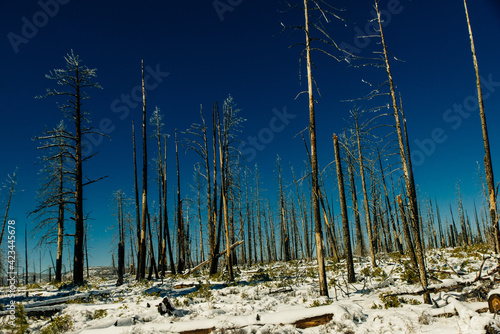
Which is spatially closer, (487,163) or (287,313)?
(287,313)

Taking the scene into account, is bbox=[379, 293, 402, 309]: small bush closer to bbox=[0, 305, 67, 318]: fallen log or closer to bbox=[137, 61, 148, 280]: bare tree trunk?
bbox=[0, 305, 67, 318]: fallen log

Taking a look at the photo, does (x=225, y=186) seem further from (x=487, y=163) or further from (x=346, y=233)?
(x=487, y=163)

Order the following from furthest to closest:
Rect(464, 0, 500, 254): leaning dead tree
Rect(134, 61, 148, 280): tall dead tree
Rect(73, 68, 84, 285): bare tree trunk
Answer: Rect(134, 61, 148, 280): tall dead tree
Rect(73, 68, 84, 285): bare tree trunk
Rect(464, 0, 500, 254): leaning dead tree

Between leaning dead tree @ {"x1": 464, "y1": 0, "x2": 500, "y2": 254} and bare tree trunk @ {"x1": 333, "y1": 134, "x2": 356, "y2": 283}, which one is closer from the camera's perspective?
leaning dead tree @ {"x1": 464, "y1": 0, "x2": 500, "y2": 254}

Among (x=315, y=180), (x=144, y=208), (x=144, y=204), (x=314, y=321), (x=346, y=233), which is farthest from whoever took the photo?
(x=144, y=208)

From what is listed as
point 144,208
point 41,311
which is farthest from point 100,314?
point 144,208

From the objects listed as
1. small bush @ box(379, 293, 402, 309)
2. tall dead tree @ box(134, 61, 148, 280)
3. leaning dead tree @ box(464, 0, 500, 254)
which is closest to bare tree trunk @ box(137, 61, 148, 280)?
tall dead tree @ box(134, 61, 148, 280)

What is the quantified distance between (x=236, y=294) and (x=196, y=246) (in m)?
36.5

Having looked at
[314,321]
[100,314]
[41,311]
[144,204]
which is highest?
[144,204]

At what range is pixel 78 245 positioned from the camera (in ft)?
41.6

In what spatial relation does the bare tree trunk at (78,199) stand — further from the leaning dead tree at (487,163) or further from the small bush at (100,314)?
the leaning dead tree at (487,163)

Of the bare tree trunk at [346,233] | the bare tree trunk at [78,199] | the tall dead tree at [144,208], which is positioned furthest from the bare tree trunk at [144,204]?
the bare tree trunk at [346,233]

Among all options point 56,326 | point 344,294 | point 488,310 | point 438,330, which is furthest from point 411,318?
point 56,326

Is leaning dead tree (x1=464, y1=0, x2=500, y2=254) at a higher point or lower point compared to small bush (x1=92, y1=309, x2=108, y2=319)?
higher
